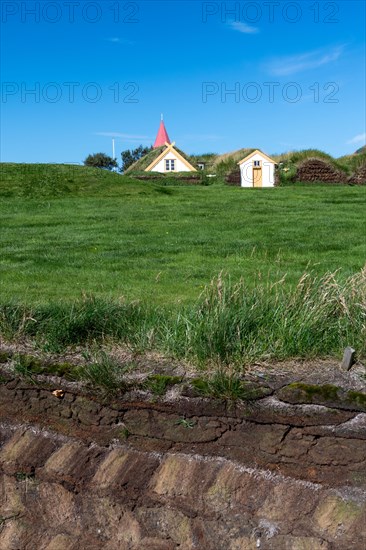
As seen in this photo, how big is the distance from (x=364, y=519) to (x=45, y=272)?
17.6 ft

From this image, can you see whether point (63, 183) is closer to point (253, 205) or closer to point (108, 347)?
point (253, 205)

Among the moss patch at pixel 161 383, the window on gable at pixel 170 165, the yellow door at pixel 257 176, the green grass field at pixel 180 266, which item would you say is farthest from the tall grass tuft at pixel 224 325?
the window on gable at pixel 170 165

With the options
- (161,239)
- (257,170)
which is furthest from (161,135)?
(161,239)

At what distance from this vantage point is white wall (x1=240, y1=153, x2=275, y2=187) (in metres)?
27.3

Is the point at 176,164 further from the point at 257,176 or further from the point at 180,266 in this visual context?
the point at 180,266

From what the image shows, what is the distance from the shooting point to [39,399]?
11.8 ft

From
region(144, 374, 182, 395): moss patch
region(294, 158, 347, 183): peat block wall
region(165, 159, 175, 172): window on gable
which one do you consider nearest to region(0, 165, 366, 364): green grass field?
region(144, 374, 182, 395): moss patch

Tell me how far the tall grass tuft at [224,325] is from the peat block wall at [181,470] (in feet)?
1.06

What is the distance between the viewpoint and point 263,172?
90.5ft

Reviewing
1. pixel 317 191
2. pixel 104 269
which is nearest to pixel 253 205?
pixel 317 191

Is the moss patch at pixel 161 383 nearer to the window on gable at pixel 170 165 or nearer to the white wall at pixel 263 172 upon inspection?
the white wall at pixel 263 172

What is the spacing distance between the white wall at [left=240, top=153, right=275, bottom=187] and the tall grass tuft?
77.1 feet

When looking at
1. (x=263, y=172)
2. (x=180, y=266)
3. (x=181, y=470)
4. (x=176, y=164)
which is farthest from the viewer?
(x=176, y=164)

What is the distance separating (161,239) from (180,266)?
7.80 feet
